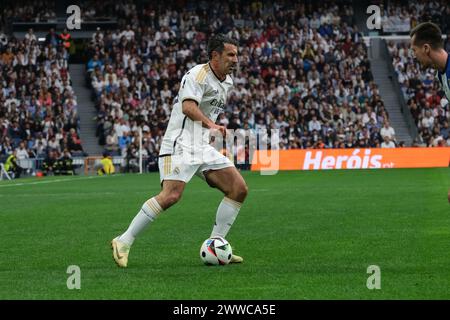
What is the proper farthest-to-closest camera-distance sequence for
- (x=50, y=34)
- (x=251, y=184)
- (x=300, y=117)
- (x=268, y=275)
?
(x=50, y=34)
(x=300, y=117)
(x=251, y=184)
(x=268, y=275)

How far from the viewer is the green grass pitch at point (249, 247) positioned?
8.43 metres

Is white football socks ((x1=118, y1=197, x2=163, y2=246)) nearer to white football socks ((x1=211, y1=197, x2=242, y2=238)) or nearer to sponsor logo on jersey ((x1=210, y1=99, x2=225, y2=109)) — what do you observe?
white football socks ((x1=211, y1=197, x2=242, y2=238))

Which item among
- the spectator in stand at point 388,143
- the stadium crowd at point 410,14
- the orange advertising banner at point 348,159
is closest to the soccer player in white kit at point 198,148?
the orange advertising banner at point 348,159

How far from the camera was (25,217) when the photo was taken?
1733 centimetres

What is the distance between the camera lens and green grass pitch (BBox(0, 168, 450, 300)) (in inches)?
332

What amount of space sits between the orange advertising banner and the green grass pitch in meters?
16.3

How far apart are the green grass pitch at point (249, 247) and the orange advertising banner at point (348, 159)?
16.3m

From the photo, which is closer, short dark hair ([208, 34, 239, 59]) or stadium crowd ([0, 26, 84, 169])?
short dark hair ([208, 34, 239, 59])

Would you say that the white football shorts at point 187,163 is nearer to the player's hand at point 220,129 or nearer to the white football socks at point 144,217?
the white football socks at point 144,217

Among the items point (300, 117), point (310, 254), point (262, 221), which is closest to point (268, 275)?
point (310, 254)

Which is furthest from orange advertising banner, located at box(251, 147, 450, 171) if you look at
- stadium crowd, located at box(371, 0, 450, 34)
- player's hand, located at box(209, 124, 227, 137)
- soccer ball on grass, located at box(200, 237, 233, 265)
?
player's hand, located at box(209, 124, 227, 137)

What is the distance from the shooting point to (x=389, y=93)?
47844 millimetres

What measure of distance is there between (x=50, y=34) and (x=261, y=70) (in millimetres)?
10238

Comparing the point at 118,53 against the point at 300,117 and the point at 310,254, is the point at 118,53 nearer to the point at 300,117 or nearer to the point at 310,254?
the point at 300,117
